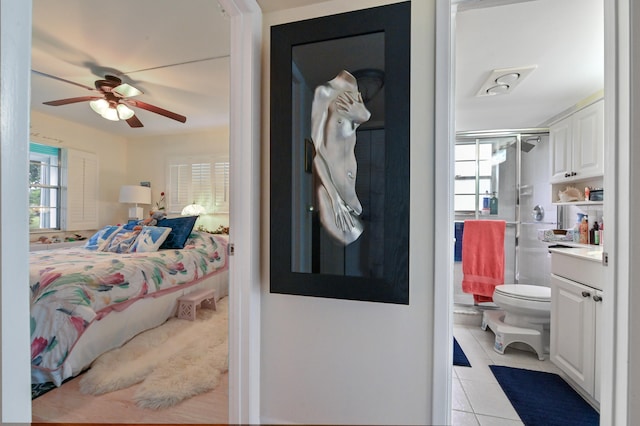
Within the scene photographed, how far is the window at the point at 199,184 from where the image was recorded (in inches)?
165

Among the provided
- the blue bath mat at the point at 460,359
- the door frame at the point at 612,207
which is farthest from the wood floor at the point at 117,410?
the blue bath mat at the point at 460,359

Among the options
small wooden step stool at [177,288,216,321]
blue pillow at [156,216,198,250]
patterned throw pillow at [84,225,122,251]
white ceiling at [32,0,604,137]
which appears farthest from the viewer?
blue pillow at [156,216,198,250]

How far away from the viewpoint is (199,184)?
4.29 metres

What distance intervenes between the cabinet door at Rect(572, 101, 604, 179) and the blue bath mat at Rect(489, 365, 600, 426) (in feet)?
5.28

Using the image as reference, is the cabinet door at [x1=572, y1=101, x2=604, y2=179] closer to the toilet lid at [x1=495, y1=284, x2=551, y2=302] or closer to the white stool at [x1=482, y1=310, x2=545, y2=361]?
the toilet lid at [x1=495, y1=284, x2=551, y2=302]

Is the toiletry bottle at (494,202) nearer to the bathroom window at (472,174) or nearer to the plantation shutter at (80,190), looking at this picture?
the bathroom window at (472,174)

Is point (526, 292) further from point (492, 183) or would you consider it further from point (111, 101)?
point (111, 101)

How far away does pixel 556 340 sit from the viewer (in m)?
1.95

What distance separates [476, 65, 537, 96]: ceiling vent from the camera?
2027mm

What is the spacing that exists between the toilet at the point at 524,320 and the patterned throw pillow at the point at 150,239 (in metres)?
3.44

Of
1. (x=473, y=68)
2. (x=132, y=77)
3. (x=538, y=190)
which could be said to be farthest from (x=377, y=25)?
(x=538, y=190)

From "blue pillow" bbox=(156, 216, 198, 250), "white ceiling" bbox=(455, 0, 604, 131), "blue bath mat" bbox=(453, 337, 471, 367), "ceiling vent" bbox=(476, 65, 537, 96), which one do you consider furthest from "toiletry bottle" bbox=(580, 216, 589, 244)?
"blue pillow" bbox=(156, 216, 198, 250)

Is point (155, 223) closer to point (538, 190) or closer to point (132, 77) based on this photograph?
point (132, 77)

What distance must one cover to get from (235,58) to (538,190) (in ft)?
11.3
